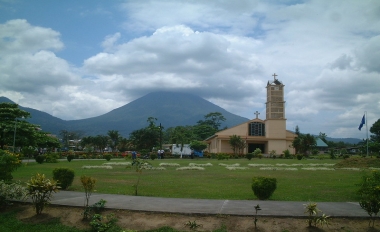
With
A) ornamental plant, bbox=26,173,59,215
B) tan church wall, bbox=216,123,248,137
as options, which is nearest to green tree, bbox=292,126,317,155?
A: tan church wall, bbox=216,123,248,137

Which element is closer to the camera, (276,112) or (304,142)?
(304,142)

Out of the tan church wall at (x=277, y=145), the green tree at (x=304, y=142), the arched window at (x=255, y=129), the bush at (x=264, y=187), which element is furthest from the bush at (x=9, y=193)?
the arched window at (x=255, y=129)

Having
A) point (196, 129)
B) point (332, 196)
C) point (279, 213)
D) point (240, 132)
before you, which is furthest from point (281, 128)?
point (279, 213)

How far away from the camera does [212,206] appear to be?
29.7 ft

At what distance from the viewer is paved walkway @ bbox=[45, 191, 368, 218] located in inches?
325

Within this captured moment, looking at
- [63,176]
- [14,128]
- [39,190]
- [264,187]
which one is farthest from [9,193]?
[14,128]

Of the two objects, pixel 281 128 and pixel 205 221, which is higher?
pixel 281 128

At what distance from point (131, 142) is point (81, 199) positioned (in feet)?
225

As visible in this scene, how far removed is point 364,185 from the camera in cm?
824

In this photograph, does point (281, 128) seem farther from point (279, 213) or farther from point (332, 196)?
point (279, 213)

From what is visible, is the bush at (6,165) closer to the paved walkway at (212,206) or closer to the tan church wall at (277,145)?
the paved walkway at (212,206)

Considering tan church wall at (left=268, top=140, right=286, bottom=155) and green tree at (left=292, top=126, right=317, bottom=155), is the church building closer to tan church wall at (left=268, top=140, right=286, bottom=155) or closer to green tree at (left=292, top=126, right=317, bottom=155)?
tan church wall at (left=268, top=140, right=286, bottom=155)

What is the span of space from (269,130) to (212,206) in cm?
5575

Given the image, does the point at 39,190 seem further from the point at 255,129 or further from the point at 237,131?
the point at 255,129
